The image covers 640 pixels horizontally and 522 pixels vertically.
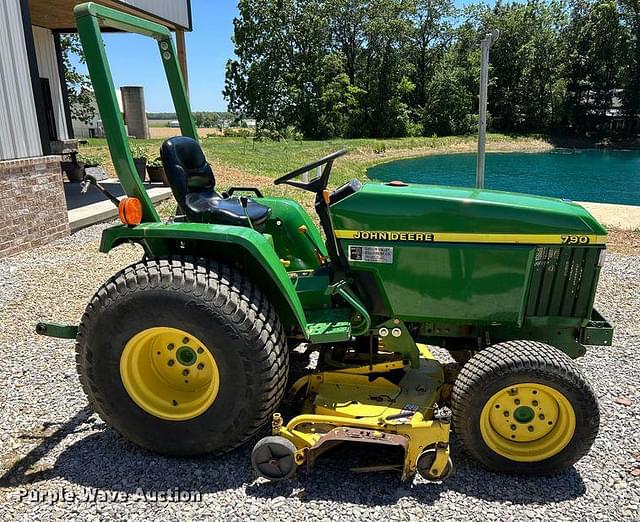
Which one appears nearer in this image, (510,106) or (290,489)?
(290,489)

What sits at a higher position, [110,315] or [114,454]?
[110,315]

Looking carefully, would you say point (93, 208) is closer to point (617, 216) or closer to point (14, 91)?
point (14, 91)

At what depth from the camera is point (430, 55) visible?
46.0m

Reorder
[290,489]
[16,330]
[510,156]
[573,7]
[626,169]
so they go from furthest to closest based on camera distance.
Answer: [573,7]
[510,156]
[626,169]
[16,330]
[290,489]

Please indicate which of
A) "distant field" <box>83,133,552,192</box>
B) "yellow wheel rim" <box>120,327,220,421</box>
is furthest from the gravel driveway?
"distant field" <box>83,133,552,192</box>

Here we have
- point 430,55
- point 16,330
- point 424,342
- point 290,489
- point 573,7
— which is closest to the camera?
point 290,489

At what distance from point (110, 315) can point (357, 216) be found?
125cm

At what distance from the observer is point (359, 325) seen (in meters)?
2.83

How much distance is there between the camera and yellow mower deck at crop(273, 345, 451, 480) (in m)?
2.47

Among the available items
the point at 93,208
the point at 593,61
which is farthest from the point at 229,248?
the point at 593,61

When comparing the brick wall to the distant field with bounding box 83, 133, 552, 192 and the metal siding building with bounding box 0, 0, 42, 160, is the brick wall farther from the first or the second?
the distant field with bounding box 83, 133, 552, 192

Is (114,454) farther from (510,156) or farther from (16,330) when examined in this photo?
(510,156)

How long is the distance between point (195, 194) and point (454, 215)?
151cm

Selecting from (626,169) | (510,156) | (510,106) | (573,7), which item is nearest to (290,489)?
(626,169)
